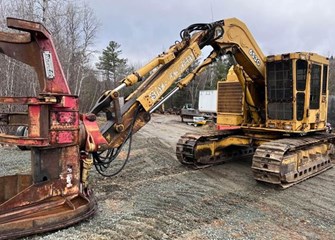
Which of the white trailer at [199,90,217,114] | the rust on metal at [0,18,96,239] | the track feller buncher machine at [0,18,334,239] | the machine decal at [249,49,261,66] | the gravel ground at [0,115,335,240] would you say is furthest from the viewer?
the white trailer at [199,90,217,114]

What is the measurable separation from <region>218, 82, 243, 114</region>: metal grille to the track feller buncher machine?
3 cm

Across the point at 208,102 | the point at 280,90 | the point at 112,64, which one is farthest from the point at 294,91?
the point at 112,64

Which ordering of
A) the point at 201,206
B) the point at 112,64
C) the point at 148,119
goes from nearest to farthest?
the point at 201,206, the point at 148,119, the point at 112,64

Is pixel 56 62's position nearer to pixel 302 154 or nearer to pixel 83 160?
pixel 83 160

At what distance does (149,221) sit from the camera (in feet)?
13.7

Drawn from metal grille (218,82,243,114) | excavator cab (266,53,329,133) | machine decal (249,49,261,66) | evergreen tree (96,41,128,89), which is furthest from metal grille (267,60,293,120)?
evergreen tree (96,41,128,89)

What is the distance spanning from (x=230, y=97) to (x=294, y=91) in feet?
6.21

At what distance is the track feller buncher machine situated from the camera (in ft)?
11.9

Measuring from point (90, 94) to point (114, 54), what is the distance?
16.0 m

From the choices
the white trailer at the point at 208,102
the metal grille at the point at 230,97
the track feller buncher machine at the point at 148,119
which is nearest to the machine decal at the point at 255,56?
the track feller buncher machine at the point at 148,119

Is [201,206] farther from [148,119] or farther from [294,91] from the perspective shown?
[294,91]

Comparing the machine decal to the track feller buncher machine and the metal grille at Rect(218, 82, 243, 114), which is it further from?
the metal grille at Rect(218, 82, 243, 114)

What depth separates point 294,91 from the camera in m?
6.66

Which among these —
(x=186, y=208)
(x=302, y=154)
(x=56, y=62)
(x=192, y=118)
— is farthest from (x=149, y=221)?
(x=192, y=118)
